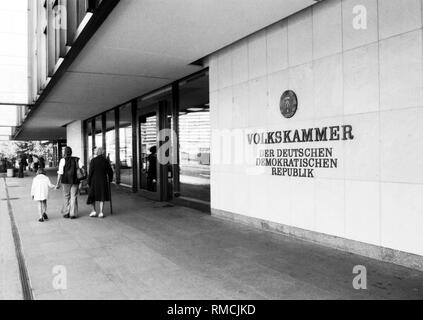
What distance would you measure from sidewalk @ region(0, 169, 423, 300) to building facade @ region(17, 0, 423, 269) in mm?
578

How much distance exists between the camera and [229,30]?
709 cm

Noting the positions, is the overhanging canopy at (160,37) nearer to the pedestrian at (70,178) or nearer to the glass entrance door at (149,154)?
the glass entrance door at (149,154)

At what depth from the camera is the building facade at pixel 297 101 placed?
16.3ft

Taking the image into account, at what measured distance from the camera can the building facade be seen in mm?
4973

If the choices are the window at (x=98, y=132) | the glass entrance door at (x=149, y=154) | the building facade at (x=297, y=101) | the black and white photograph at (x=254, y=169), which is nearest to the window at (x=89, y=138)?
A: the window at (x=98, y=132)

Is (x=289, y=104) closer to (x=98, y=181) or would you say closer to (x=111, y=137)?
(x=98, y=181)

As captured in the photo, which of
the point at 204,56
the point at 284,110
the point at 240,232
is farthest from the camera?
the point at 204,56

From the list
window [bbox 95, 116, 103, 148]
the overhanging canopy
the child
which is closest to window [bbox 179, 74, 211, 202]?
the overhanging canopy

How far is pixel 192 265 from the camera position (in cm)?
529

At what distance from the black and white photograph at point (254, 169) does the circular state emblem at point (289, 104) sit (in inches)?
1.5

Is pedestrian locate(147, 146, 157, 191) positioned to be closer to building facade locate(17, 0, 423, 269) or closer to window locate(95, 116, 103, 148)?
building facade locate(17, 0, 423, 269)

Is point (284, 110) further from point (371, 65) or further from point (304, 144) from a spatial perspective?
point (371, 65)

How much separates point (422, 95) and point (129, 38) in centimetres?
520

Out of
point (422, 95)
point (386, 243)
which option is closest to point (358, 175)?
point (386, 243)
